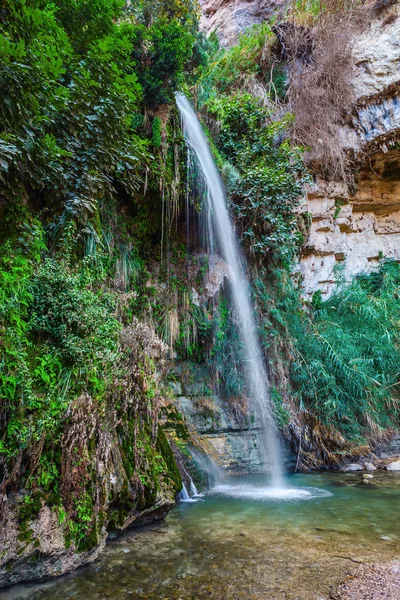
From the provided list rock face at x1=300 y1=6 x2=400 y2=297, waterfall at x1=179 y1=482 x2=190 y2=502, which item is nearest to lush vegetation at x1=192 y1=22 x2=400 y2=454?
rock face at x1=300 y1=6 x2=400 y2=297

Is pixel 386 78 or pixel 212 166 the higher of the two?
pixel 386 78

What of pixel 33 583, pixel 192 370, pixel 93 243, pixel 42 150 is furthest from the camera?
pixel 192 370

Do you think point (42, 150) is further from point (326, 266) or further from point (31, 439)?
point (326, 266)

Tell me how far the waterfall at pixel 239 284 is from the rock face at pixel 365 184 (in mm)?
2803

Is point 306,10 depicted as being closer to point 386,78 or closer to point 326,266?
point 386,78

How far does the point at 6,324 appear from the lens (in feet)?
9.55

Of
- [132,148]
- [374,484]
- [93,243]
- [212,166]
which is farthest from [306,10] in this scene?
[374,484]

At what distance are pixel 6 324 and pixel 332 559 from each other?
122 inches

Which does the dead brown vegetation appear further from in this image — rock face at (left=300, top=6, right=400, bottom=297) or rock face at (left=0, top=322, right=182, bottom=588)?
rock face at (left=0, top=322, right=182, bottom=588)

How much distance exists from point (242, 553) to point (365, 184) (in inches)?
430

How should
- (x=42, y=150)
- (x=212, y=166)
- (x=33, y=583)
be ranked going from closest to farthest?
(x=33, y=583) → (x=42, y=150) → (x=212, y=166)

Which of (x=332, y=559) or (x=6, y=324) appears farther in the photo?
(x=6, y=324)

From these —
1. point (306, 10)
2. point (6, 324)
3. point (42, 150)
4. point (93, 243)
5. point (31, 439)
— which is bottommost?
point (31, 439)

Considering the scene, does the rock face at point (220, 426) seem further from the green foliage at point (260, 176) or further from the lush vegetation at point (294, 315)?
the green foliage at point (260, 176)
